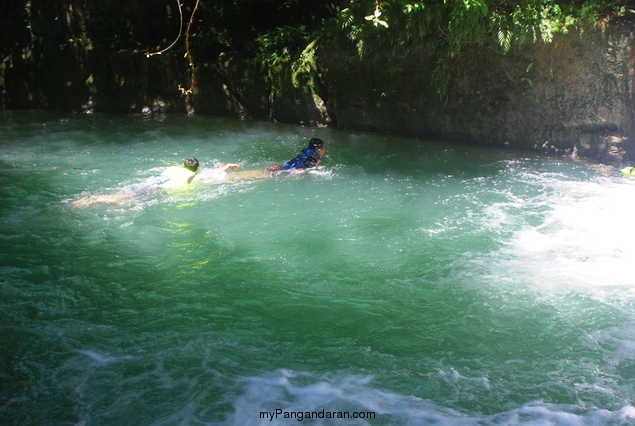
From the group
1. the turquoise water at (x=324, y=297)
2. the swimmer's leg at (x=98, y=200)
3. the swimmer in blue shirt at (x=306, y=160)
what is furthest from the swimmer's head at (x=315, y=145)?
the swimmer's leg at (x=98, y=200)

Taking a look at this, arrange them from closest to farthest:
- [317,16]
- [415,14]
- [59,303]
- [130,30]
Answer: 1. [59,303]
2. [415,14]
3. [317,16]
4. [130,30]

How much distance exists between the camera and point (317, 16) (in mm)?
13906

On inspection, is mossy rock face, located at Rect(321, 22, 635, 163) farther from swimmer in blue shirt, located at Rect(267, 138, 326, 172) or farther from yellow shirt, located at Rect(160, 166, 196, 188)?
yellow shirt, located at Rect(160, 166, 196, 188)

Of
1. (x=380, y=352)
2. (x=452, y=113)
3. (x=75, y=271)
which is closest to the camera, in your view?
(x=380, y=352)

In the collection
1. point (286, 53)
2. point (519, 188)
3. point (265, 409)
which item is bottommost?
point (265, 409)

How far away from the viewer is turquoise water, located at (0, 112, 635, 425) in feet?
13.8

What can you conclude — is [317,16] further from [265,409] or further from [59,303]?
[265,409]

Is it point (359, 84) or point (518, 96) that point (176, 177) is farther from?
point (518, 96)

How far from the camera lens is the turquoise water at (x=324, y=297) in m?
4.21

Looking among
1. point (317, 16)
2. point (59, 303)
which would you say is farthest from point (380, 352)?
point (317, 16)

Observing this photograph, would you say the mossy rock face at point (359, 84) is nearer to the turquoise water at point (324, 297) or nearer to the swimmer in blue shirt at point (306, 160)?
the turquoise water at point (324, 297)

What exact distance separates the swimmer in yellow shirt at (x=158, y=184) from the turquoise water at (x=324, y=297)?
143mm

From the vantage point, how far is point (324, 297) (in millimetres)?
5559

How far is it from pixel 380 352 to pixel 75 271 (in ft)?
11.2
